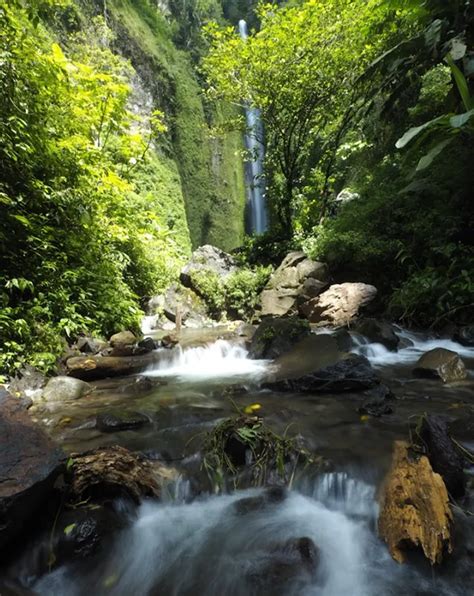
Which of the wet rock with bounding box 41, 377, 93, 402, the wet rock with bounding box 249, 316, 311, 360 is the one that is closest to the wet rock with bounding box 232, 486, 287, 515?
the wet rock with bounding box 41, 377, 93, 402

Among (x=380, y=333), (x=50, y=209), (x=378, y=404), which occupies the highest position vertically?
(x=50, y=209)

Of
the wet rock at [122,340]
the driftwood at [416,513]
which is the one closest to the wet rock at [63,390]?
the wet rock at [122,340]

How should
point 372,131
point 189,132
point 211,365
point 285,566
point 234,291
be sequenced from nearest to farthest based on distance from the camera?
point 285,566 → point 211,365 → point 372,131 → point 234,291 → point 189,132

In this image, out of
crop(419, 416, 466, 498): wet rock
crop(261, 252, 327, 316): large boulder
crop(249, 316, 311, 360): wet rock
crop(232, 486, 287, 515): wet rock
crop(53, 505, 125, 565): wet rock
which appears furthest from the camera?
crop(261, 252, 327, 316): large boulder

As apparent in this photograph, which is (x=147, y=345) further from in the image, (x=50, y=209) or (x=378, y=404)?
(x=378, y=404)

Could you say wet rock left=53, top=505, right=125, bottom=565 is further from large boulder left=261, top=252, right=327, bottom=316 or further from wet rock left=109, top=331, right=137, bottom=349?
large boulder left=261, top=252, right=327, bottom=316

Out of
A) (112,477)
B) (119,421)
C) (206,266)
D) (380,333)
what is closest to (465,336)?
(380,333)

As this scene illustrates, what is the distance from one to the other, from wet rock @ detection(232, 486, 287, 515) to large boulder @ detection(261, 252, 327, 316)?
26.3 ft

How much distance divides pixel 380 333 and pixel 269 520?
15.7 feet

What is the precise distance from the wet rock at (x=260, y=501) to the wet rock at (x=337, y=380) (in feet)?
6.46

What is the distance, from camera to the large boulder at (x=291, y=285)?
10.6 metres

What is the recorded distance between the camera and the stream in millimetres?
1897

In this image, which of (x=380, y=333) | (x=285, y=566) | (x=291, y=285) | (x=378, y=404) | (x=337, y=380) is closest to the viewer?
(x=285, y=566)

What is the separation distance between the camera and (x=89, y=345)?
6.10 m
